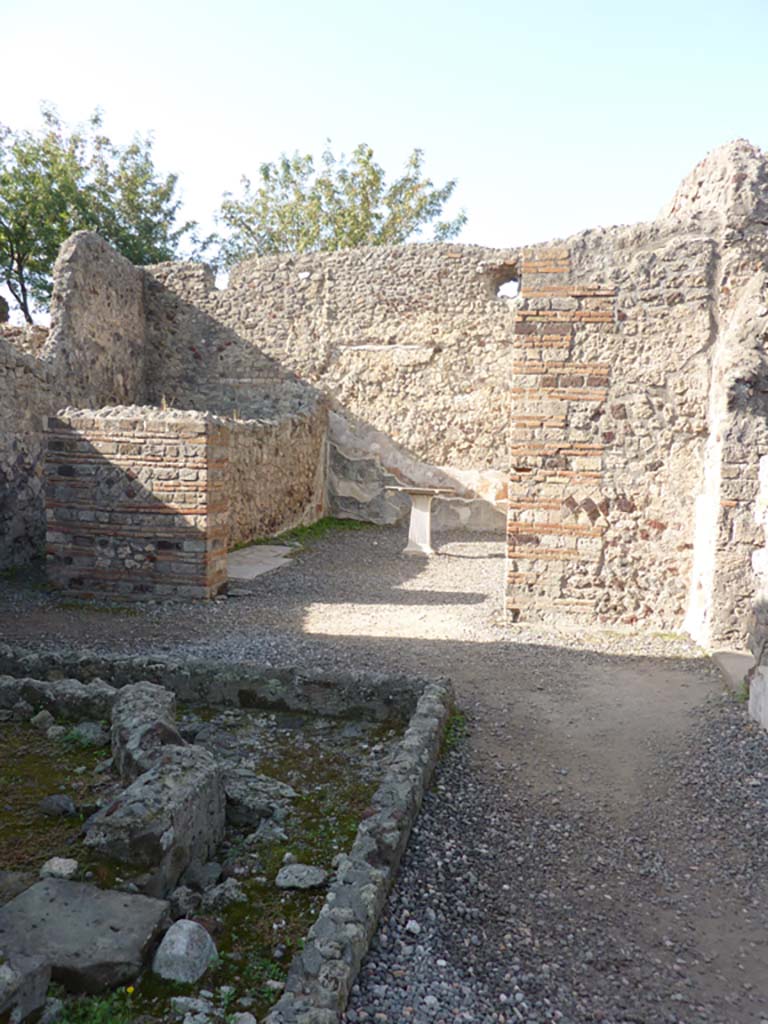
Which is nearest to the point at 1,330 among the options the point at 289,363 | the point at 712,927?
the point at 289,363

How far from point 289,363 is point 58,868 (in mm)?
11966

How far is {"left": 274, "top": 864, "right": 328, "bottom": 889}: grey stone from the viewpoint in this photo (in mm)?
2496

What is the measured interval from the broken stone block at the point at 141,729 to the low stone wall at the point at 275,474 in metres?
5.34

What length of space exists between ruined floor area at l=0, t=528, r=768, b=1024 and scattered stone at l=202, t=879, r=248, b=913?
0.49 meters

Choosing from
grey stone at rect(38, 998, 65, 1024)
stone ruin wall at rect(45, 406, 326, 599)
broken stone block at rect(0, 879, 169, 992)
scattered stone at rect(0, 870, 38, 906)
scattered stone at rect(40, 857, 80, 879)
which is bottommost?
scattered stone at rect(0, 870, 38, 906)

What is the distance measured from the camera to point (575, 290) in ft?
20.3

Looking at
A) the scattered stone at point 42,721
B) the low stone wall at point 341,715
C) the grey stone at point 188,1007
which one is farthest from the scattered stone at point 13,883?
the scattered stone at point 42,721

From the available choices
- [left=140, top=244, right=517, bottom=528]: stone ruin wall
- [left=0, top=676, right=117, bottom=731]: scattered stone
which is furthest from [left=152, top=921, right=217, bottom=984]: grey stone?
[left=140, top=244, right=517, bottom=528]: stone ruin wall

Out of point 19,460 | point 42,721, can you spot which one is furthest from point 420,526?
point 42,721

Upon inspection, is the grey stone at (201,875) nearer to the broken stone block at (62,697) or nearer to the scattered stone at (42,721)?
the broken stone block at (62,697)

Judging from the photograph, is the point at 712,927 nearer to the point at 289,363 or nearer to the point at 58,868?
the point at 58,868

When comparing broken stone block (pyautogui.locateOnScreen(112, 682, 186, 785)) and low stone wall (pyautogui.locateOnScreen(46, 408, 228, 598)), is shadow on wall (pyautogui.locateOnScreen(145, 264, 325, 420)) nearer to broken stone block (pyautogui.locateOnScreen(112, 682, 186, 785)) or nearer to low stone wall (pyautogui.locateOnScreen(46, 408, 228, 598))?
low stone wall (pyautogui.locateOnScreen(46, 408, 228, 598))

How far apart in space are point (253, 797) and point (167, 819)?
0.69 metres

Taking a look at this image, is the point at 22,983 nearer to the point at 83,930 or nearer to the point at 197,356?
the point at 83,930
